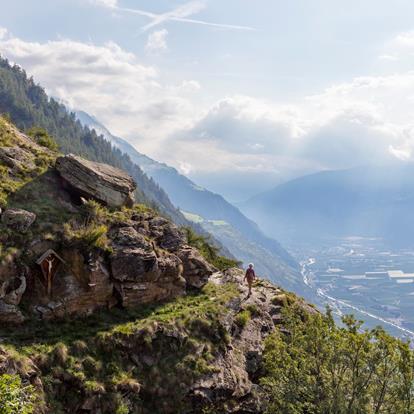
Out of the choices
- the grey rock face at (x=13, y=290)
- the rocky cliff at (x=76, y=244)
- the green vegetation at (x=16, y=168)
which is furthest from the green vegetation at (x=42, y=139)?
the grey rock face at (x=13, y=290)

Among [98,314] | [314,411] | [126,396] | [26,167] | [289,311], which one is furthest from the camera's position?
[26,167]

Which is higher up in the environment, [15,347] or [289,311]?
[289,311]

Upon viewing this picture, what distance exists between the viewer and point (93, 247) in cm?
2989

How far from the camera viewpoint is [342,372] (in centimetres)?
2458

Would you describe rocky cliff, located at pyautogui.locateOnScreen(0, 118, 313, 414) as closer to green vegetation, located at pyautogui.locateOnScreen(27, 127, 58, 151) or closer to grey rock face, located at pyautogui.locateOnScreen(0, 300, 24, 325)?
grey rock face, located at pyautogui.locateOnScreen(0, 300, 24, 325)

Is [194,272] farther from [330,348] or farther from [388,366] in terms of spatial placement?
[388,366]

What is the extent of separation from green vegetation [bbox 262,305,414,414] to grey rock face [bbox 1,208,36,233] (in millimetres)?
19217

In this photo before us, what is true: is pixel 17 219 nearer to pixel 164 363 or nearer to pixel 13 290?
pixel 13 290

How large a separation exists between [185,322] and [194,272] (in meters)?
7.42

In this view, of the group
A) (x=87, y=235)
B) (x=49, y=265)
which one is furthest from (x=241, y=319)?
(x=49, y=265)

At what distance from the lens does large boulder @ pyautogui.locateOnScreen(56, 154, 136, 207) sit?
3575 centimetres

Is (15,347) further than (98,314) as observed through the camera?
No

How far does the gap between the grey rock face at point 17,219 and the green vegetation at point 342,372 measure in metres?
19.2

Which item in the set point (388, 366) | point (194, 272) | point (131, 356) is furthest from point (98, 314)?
point (388, 366)
